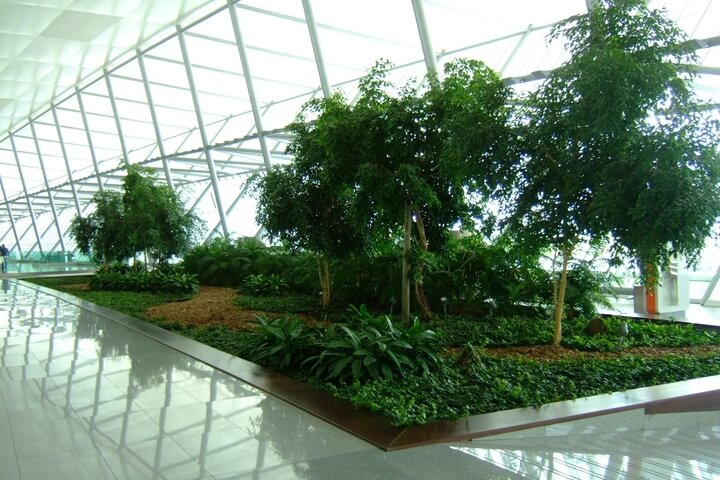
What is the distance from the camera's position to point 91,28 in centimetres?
1875

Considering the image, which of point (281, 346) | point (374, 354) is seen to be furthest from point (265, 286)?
point (374, 354)

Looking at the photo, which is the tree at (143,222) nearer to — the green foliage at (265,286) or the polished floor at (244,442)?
the green foliage at (265,286)

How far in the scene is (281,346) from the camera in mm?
7043

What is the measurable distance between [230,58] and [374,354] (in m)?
17.4

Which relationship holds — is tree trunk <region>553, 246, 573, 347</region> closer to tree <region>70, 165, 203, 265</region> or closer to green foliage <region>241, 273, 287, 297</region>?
green foliage <region>241, 273, 287, 297</region>

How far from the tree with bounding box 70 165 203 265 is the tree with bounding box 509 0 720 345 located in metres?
13.4

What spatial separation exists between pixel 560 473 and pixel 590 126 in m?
3.73

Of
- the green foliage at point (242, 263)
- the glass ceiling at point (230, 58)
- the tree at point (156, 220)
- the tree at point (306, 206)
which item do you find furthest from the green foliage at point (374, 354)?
the tree at point (156, 220)

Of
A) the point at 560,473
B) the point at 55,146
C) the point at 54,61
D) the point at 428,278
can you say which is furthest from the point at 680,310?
the point at 55,146

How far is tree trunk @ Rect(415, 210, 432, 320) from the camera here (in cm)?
936

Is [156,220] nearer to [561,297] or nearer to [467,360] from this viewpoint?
[561,297]

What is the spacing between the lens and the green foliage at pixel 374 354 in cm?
625

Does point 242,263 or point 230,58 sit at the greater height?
point 230,58

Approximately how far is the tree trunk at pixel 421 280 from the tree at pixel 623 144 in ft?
8.14
